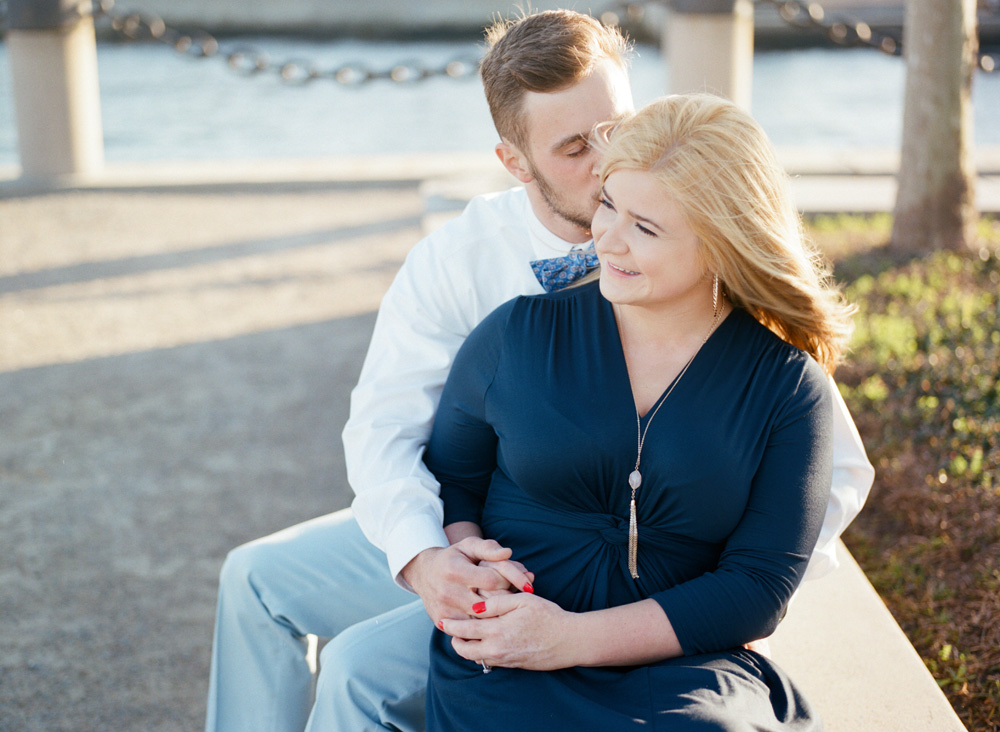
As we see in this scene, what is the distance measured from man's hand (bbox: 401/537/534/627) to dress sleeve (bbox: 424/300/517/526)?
0.55 feet

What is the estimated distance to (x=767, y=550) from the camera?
76.7 inches

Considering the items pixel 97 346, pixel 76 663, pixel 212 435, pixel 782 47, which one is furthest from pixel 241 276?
pixel 782 47

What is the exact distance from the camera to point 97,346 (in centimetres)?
556

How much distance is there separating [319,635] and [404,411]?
0.60 m

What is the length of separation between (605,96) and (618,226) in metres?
0.62

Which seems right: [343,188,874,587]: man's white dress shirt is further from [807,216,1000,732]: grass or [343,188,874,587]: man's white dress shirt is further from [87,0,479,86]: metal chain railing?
[87,0,479,86]: metal chain railing

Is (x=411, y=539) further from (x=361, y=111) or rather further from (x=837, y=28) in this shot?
(x=361, y=111)

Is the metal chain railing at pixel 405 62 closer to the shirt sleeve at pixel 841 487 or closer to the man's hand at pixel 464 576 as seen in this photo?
the shirt sleeve at pixel 841 487

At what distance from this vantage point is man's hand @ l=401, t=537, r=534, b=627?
203cm

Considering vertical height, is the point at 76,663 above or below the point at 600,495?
below

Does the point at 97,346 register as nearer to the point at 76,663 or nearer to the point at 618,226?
the point at 76,663

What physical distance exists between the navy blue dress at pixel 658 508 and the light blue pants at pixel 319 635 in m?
0.15

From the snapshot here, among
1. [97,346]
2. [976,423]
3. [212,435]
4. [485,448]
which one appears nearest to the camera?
[485,448]

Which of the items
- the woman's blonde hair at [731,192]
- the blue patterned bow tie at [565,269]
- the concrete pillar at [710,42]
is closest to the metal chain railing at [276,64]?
the concrete pillar at [710,42]
